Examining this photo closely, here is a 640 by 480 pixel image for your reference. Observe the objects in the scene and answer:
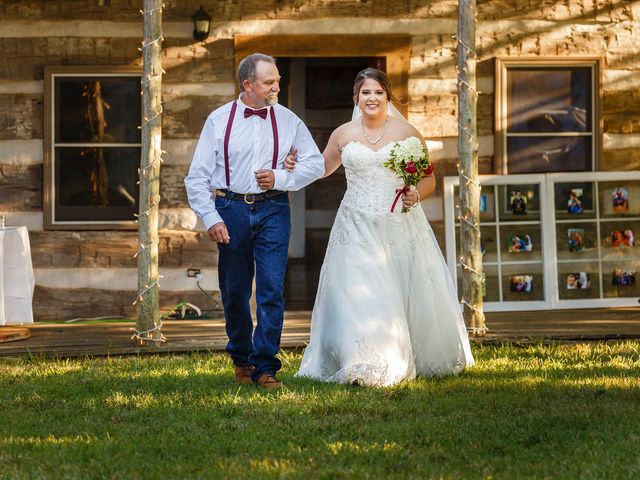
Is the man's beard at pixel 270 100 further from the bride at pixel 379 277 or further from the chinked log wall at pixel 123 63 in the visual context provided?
the chinked log wall at pixel 123 63

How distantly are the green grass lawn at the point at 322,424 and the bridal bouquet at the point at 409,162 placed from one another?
3.93 ft

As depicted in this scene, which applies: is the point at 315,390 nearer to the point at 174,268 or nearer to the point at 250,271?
the point at 250,271

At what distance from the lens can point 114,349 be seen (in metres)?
8.45

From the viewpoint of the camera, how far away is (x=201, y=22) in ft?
35.0

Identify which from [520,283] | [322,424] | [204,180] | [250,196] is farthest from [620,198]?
[322,424]

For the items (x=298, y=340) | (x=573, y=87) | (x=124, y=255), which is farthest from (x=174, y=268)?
(x=573, y=87)

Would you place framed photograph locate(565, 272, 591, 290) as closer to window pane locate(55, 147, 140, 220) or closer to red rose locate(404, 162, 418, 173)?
window pane locate(55, 147, 140, 220)

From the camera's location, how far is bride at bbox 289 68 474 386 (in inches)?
274

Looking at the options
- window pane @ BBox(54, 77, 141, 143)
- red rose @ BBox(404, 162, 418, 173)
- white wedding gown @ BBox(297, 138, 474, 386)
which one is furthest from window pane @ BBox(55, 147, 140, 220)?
red rose @ BBox(404, 162, 418, 173)

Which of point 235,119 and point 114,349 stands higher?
point 235,119

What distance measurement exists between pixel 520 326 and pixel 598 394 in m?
3.36

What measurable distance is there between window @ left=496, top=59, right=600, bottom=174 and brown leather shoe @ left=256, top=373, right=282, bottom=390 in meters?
5.19

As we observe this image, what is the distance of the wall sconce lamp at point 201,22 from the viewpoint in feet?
35.0

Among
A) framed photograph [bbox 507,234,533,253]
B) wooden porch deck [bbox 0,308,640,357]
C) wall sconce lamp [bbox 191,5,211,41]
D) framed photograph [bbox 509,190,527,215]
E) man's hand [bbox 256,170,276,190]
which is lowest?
wooden porch deck [bbox 0,308,640,357]
